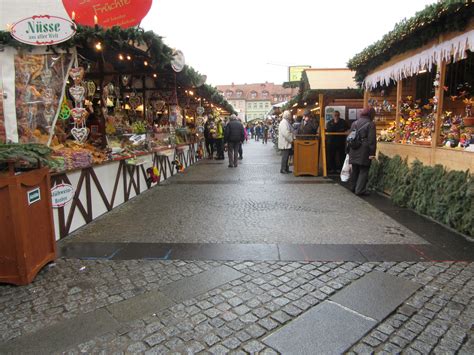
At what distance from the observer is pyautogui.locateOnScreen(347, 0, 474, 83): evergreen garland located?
4.27 metres

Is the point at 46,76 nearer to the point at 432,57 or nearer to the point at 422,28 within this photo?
the point at 422,28

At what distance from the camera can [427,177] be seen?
522 centimetres

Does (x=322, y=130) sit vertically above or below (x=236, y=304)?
above

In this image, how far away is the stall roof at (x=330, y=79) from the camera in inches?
357

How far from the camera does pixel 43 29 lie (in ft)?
14.6

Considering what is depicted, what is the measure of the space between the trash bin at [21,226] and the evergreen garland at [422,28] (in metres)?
4.99

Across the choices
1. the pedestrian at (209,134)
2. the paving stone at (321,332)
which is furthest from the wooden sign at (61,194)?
the pedestrian at (209,134)

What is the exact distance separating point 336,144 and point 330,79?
72.1 inches

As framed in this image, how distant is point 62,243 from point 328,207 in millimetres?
4164

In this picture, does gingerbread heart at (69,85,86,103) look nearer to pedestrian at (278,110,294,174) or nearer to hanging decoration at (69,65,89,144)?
hanging decoration at (69,65,89,144)

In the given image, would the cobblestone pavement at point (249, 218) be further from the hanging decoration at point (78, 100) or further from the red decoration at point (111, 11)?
the red decoration at point (111, 11)

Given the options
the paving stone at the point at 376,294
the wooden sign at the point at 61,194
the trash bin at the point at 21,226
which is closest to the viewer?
the paving stone at the point at 376,294

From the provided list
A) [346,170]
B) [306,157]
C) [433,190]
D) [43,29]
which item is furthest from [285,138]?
[43,29]

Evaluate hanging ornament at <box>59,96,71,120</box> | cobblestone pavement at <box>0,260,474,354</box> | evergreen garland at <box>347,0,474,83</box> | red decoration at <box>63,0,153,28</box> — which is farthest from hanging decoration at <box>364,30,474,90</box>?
hanging ornament at <box>59,96,71,120</box>
